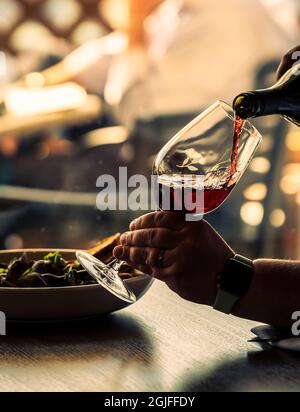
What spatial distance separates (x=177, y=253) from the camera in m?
0.58

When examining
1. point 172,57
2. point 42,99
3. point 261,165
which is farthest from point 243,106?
point 172,57

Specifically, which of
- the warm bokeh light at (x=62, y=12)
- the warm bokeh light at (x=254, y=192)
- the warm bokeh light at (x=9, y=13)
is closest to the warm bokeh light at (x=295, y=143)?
the warm bokeh light at (x=254, y=192)

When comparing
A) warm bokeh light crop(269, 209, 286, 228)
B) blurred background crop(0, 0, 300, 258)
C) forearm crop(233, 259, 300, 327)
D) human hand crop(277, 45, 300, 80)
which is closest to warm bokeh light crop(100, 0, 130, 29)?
blurred background crop(0, 0, 300, 258)

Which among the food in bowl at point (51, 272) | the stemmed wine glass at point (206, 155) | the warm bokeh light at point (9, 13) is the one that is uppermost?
the warm bokeh light at point (9, 13)

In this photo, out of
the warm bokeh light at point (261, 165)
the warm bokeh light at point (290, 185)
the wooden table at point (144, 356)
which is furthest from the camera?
the warm bokeh light at point (290, 185)

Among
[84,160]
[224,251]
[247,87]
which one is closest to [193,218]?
[224,251]

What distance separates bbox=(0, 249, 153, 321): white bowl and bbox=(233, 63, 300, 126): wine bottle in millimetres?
178

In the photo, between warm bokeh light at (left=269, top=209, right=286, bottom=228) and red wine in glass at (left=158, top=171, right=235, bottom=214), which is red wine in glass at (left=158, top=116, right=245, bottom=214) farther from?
warm bokeh light at (left=269, top=209, right=286, bottom=228)

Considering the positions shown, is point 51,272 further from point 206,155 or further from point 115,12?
point 115,12

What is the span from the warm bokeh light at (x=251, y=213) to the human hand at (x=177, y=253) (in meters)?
1.33

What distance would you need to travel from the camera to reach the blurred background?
201 centimetres

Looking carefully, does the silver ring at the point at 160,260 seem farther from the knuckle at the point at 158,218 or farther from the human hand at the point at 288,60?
the human hand at the point at 288,60

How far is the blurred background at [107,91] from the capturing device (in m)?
2.01
